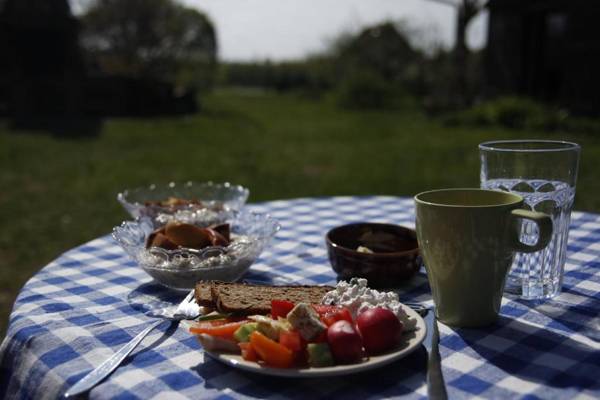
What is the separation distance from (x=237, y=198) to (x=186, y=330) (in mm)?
890

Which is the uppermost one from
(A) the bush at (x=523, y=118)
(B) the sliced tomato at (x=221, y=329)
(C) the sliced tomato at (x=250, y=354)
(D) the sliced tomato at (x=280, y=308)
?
(D) the sliced tomato at (x=280, y=308)

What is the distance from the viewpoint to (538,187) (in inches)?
45.8

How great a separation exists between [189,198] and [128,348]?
1092 mm

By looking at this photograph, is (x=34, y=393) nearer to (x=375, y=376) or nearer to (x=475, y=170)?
(x=375, y=376)

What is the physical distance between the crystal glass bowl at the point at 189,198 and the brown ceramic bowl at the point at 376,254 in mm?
385

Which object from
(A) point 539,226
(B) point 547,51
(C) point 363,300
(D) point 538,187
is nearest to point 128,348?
(C) point 363,300

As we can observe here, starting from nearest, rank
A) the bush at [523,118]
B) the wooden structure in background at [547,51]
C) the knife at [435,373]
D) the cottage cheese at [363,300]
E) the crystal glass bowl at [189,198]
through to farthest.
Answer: the knife at [435,373] < the cottage cheese at [363,300] < the crystal glass bowl at [189,198] < the bush at [523,118] < the wooden structure in background at [547,51]

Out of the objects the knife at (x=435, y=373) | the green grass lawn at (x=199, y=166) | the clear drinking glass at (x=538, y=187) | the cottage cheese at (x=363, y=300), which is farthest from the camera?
the green grass lawn at (x=199, y=166)

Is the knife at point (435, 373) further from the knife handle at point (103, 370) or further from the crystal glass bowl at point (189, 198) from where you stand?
the crystal glass bowl at point (189, 198)

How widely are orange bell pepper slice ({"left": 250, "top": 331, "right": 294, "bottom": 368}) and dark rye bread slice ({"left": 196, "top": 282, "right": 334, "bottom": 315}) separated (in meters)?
0.16

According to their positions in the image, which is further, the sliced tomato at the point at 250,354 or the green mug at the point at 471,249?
the green mug at the point at 471,249

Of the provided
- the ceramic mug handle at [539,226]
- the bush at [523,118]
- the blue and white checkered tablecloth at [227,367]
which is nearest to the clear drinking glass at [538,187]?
the blue and white checkered tablecloth at [227,367]

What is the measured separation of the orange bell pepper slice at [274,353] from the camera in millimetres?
835

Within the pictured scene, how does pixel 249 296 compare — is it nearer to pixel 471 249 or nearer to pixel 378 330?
pixel 378 330
